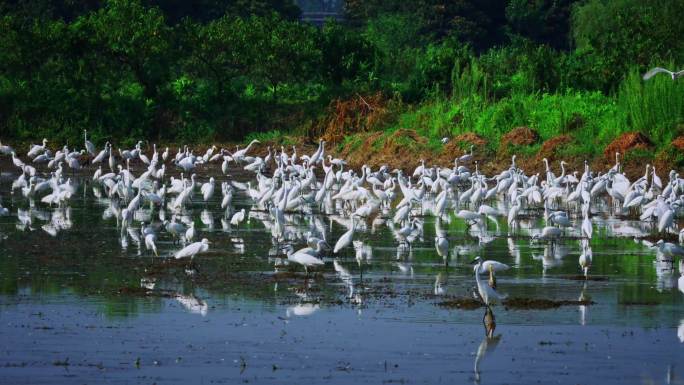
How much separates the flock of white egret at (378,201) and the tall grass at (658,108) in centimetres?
196

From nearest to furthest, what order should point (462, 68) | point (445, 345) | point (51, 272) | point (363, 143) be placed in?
1. point (445, 345)
2. point (51, 272)
3. point (363, 143)
4. point (462, 68)

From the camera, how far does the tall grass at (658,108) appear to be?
32719mm

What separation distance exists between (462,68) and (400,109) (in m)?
2.52

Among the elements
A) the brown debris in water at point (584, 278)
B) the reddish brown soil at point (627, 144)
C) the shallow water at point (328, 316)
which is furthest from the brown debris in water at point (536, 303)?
the reddish brown soil at point (627, 144)

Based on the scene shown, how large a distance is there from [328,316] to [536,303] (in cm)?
255

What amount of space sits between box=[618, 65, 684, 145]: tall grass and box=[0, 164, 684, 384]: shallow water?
10.8 meters

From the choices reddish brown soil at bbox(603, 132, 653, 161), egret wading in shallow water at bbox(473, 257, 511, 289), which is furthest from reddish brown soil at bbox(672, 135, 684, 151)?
egret wading in shallow water at bbox(473, 257, 511, 289)

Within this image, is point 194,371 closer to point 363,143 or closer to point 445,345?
point 445,345

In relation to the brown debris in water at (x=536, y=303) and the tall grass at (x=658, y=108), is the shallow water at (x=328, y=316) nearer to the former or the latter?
the brown debris in water at (x=536, y=303)

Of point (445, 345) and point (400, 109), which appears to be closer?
point (445, 345)

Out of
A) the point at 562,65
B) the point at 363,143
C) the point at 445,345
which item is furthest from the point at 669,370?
the point at 562,65

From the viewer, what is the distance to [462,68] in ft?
140

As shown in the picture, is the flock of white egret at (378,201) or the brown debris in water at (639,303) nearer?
the brown debris in water at (639,303)

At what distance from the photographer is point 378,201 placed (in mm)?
29375
